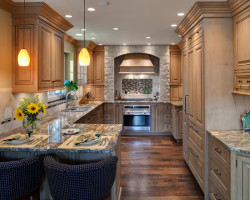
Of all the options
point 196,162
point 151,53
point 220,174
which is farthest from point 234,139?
point 151,53

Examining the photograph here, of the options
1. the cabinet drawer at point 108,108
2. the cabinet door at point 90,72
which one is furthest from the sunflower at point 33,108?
the cabinet drawer at point 108,108

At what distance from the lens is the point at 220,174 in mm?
2533

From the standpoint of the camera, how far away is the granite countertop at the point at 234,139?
2.20 m

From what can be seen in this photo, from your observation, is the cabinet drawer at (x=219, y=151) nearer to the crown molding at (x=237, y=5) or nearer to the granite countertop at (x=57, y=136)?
the granite countertop at (x=57, y=136)

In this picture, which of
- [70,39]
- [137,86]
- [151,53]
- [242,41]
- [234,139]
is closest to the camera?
[234,139]

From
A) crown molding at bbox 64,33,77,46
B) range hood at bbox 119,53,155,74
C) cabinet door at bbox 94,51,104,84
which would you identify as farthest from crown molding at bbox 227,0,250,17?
cabinet door at bbox 94,51,104,84

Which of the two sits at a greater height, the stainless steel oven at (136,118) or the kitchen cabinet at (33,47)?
the kitchen cabinet at (33,47)

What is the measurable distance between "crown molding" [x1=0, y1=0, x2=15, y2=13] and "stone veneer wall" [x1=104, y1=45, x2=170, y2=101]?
152 inches

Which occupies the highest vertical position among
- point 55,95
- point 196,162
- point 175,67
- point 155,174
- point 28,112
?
point 175,67

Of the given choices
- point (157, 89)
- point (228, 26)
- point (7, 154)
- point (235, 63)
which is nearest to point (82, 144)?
point (7, 154)

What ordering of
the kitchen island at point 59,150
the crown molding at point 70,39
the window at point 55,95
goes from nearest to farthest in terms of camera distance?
the kitchen island at point 59,150 < the window at point 55,95 < the crown molding at point 70,39

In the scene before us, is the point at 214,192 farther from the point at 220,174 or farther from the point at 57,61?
the point at 57,61

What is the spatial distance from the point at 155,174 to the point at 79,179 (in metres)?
2.34

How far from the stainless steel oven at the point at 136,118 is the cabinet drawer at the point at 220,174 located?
3798mm
